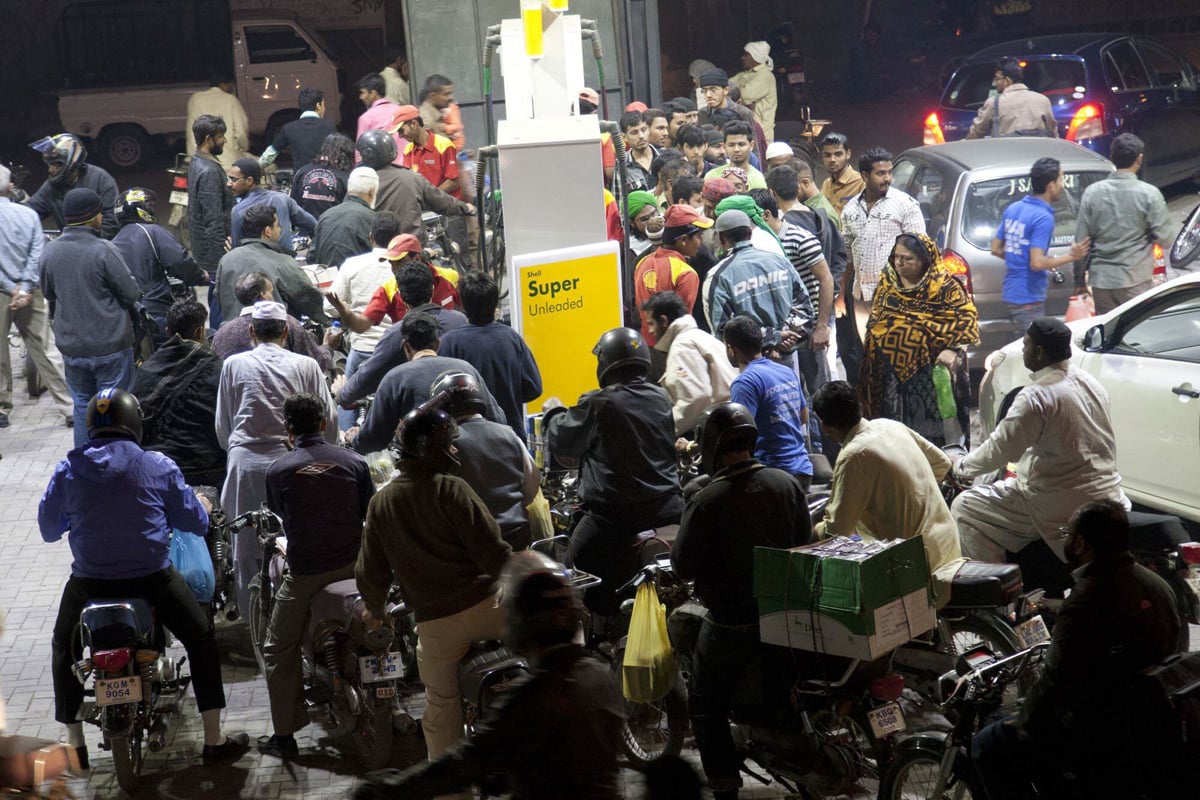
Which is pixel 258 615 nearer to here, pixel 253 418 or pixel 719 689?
pixel 253 418

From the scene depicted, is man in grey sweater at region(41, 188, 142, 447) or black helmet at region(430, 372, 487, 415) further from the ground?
man in grey sweater at region(41, 188, 142, 447)

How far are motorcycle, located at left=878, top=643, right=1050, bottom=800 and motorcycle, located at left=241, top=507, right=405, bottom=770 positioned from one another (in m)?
2.19

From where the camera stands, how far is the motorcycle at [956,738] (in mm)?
4789

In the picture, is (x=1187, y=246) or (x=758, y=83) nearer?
(x=1187, y=246)

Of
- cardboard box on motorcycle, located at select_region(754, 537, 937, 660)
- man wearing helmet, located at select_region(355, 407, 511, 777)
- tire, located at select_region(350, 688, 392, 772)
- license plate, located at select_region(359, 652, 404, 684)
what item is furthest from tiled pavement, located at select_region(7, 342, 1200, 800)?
man wearing helmet, located at select_region(355, 407, 511, 777)

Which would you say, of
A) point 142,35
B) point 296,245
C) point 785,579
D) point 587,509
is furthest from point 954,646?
point 142,35

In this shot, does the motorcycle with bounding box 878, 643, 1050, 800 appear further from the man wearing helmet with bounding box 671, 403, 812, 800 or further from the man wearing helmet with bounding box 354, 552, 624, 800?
the man wearing helmet with bounding box 354, 552, 624, 800

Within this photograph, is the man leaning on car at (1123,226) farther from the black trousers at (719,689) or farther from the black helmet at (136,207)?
the black helmet at (136,207)

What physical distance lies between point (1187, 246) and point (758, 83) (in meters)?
8.29

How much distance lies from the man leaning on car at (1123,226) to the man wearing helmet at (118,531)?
6.99 meters

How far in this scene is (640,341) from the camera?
6.44 metres

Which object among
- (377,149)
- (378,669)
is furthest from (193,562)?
(377,149)

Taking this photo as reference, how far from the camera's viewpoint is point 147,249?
1038 centimetres

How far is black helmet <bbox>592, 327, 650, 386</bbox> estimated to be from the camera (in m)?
6.37
